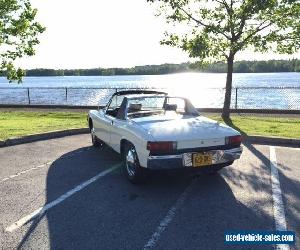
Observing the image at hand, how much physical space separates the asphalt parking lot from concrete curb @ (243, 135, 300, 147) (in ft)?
4.37

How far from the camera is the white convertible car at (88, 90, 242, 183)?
5254 millimetres

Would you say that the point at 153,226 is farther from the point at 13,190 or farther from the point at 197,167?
the point at 13,190

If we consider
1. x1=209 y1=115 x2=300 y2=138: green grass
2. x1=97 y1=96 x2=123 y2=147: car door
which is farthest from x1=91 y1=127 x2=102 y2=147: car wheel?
x1=209 y1=115 x2=300 y2=138: green grass

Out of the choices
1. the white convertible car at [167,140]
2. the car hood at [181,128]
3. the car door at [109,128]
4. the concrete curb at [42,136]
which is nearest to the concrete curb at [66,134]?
the concrete curb at [42,136]

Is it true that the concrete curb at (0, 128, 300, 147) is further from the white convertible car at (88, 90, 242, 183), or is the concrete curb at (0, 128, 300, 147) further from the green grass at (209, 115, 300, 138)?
the white convertible car at (88, 90, 242, 183)

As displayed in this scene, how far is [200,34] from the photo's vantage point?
1266 cm

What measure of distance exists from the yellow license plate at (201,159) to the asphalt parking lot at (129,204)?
27cm

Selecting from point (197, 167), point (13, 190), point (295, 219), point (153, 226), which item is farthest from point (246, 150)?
point (13, 190)

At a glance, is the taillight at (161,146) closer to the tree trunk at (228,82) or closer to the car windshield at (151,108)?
the car windshield at (151,108)

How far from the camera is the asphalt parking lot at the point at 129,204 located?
4.04m

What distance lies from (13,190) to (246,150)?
5114 millimetres

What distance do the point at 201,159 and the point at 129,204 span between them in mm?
1268

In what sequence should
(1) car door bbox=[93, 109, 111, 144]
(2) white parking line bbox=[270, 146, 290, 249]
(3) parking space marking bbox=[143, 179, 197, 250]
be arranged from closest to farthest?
(3) parking space marking bbox=[143, 179, 197, 250] < (2) white parking line bbox=[270, 146, 290, 249] < (1) car door bbox=[93, 109, 111, 144]

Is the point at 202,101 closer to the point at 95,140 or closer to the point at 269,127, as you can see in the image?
the point at 269,127
